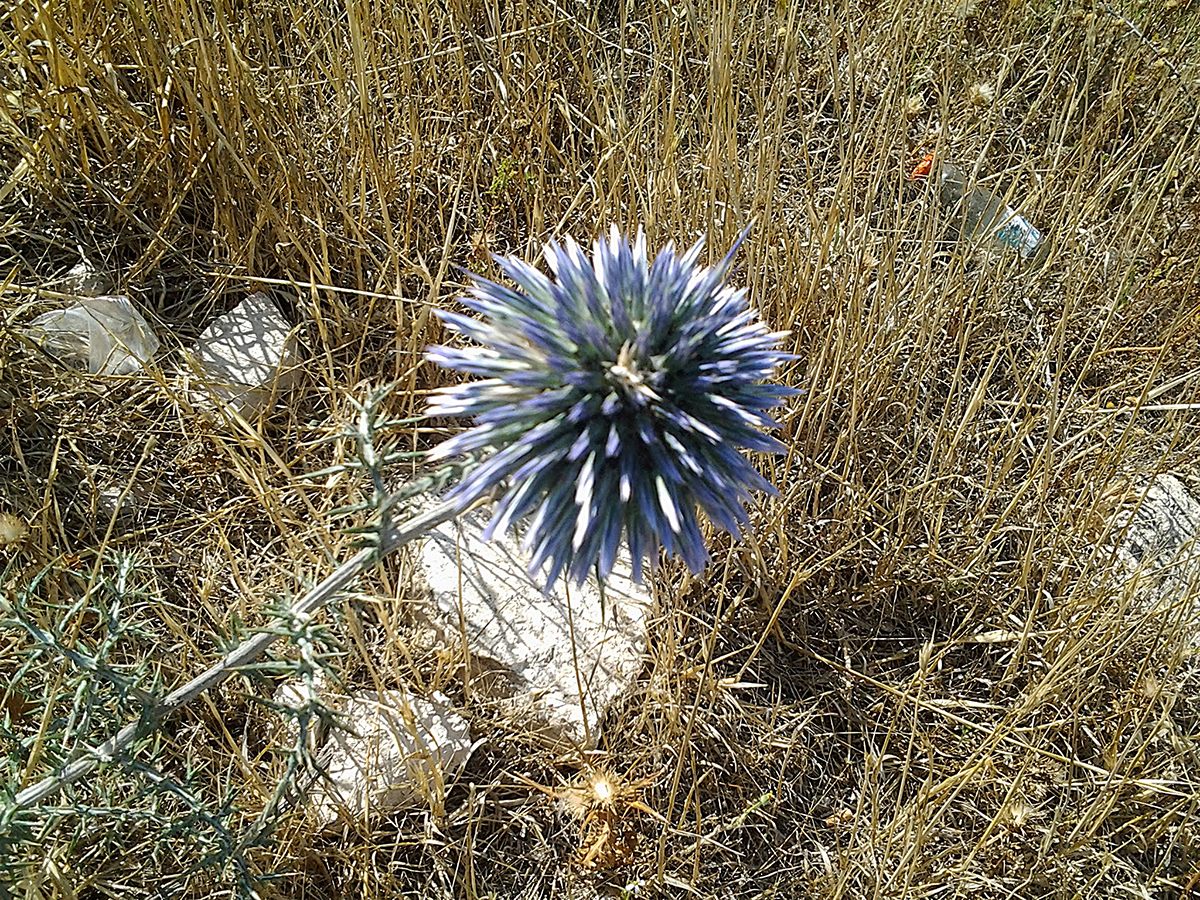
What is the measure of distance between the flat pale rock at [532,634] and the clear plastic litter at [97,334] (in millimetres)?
823

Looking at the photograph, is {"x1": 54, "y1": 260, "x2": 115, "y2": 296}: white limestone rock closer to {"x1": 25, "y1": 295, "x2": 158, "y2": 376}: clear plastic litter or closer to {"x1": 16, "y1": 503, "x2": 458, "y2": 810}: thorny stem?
{"x1": 25, "y1": 295, "x2": 158, "y2": 376}: clear plastic litter

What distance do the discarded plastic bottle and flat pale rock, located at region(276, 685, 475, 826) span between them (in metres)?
1.67

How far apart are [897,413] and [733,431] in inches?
47.7

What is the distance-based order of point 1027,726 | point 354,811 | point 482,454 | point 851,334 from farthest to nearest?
point 851,334, point 1027,726, point 354,811, point 482,454

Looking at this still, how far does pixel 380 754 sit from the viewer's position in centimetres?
189

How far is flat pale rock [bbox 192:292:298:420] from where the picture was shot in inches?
86.6

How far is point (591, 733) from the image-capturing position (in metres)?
1.95

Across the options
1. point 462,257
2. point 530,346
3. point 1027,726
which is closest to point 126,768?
point 530,346

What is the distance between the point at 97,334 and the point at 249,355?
0.33 m

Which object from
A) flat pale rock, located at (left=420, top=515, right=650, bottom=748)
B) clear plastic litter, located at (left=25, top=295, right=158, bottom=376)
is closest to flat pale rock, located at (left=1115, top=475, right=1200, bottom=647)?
flat pale rock, located at (left=420, top=515, right=650, bottom=748)

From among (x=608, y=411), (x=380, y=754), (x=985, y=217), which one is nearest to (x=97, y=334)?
(x=380, y=754)

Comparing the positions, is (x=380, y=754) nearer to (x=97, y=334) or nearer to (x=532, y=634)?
(x=532, y=634)

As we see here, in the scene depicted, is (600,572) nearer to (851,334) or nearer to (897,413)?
(851,334)

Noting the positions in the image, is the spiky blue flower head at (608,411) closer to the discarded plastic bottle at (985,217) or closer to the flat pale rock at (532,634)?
the flat pale rock at (532,634)
